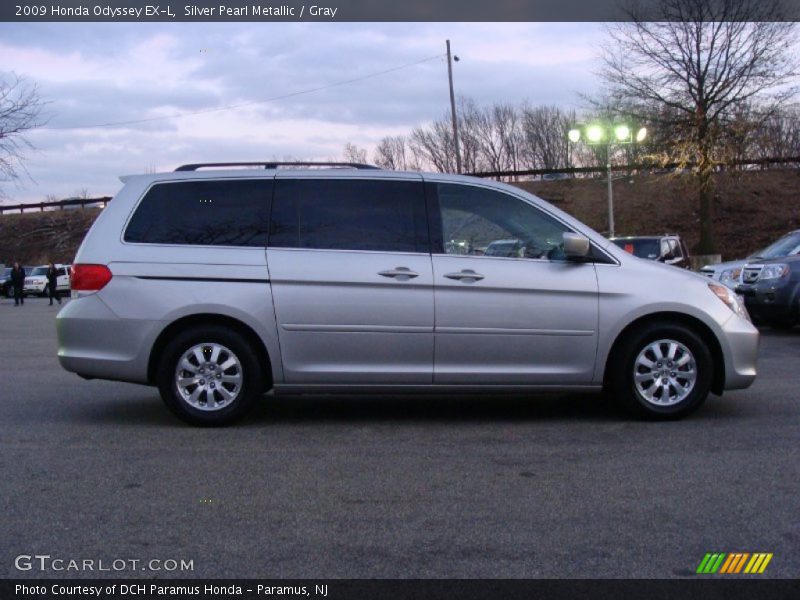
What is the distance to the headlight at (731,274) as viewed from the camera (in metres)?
14.6

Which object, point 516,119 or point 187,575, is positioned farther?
point 516,119

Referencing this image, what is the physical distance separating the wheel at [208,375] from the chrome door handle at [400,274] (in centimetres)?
116

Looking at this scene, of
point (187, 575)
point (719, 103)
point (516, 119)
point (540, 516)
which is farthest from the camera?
point (516, 119)

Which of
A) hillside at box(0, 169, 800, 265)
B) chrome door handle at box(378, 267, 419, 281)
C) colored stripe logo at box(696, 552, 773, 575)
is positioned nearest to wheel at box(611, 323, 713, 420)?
chrome door handle at box(378, 267, 419, 281)

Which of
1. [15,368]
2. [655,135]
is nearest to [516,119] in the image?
[655,135]

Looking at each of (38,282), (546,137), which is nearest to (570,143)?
(546,137)

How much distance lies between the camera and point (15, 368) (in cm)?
1093

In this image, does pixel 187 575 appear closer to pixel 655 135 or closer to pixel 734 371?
pixel 734 371

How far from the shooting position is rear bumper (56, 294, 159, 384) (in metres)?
6.86

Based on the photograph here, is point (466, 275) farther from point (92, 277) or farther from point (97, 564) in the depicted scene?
point (97, 564)

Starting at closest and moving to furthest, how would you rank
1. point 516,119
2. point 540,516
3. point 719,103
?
point 540,516
point 719,103
point 516,119

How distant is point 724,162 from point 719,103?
2.04m
